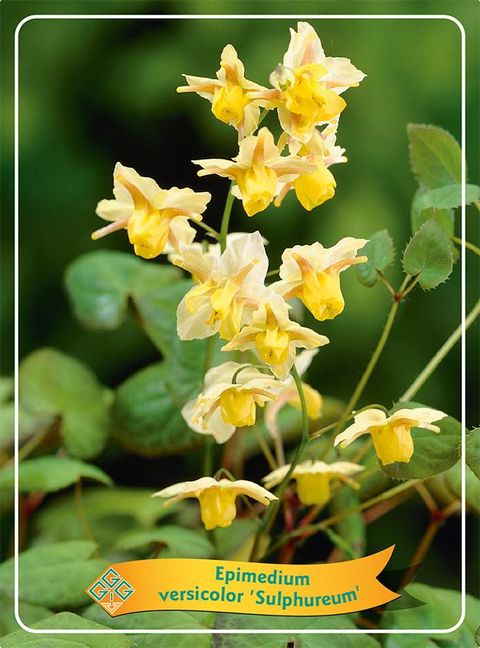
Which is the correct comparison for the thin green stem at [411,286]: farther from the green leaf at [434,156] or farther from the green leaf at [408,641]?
the green leaf at [408,641]

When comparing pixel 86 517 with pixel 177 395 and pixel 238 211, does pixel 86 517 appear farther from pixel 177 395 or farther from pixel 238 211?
pixel 238 211

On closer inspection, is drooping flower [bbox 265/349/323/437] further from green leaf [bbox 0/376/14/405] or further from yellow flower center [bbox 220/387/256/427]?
green leaf [bbox 0/376/14/405]

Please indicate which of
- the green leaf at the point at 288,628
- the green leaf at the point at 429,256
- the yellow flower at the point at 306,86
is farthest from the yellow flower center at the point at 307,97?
the green leaf at the point at 288,628

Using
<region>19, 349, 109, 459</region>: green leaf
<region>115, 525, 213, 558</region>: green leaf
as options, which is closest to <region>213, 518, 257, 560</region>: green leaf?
<region>115, 525, 213, 558</region>: green leaf

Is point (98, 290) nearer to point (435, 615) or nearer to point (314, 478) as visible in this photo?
point (314, 478)

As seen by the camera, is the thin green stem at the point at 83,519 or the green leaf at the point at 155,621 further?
the thin green stem at the point at 83,519
